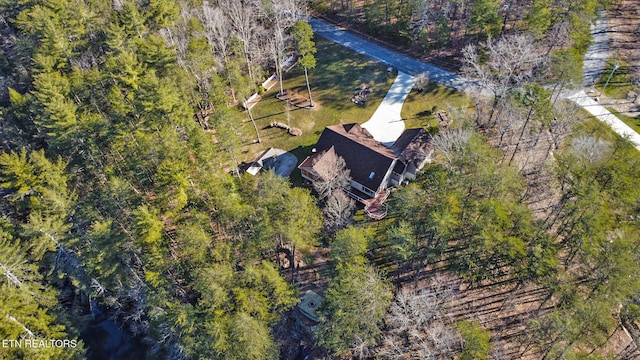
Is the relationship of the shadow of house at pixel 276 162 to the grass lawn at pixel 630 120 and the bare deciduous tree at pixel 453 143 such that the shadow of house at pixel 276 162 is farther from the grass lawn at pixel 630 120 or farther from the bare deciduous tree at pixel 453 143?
the grass lawn at pixel 630 120

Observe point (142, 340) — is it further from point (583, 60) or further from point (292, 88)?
point (583, 60)

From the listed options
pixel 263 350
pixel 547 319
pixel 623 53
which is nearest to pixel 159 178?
pixel 263 350

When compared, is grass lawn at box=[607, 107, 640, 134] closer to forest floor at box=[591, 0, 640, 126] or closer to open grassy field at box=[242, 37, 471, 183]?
forest floor at box=[591, 0, 640, 126]

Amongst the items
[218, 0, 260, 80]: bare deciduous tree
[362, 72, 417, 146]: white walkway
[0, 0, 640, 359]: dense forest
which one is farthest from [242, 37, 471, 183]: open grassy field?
[218, 0, 260, 80]: bare deciduous tree

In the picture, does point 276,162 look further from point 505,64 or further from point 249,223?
point 505,64

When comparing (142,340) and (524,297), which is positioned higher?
Result: (524,297)

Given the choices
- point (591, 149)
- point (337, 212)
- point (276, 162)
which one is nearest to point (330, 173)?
point (337, 212)
